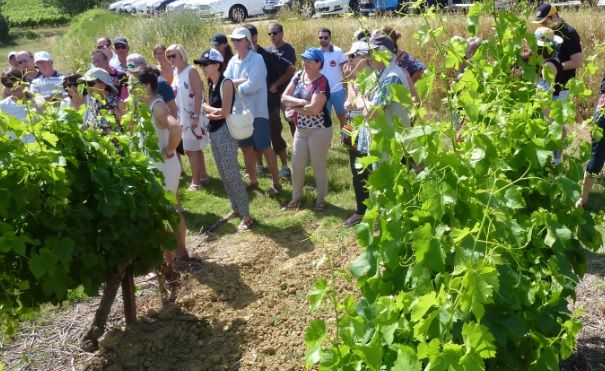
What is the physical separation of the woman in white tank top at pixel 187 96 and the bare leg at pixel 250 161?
2.23ft

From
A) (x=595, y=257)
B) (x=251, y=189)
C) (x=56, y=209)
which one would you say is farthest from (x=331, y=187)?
(x=56, y=209)

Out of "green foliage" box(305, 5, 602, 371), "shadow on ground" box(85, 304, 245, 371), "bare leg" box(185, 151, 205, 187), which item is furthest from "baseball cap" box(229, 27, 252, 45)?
"green foliage" box(305, 5, 602, 371)

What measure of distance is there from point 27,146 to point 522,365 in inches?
106

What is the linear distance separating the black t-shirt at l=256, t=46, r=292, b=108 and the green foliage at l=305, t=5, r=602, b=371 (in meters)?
5.31

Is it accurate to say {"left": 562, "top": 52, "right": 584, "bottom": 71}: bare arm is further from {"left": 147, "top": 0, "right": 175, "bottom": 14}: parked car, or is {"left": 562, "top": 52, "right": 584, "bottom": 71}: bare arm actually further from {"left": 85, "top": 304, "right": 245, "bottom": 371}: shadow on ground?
{"left": 147, "top": 0, "right": 175, "bottom": 14}: parked car

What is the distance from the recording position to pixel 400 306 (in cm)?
225

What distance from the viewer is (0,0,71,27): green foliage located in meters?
34.2

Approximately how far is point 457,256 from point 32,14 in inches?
1495

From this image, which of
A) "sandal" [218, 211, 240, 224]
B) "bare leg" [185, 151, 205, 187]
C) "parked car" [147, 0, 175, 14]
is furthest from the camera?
"parked car" [147, 0, 175, 14]

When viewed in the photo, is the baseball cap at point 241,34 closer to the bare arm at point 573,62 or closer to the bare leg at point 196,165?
the bare leg at point 196,165

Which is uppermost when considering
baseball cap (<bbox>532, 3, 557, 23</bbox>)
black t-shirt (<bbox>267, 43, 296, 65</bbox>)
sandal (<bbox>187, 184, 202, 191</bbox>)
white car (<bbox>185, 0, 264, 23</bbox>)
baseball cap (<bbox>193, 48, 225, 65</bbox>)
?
baseball cap (<bbox>532, 3, 557, 23</bbox>)

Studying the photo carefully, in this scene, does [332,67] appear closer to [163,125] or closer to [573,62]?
[573,62]

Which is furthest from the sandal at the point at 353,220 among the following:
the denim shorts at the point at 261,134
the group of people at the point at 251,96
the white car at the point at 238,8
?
the white car at the point at 238,8

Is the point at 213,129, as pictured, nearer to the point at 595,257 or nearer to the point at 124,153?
the point at 124,153
